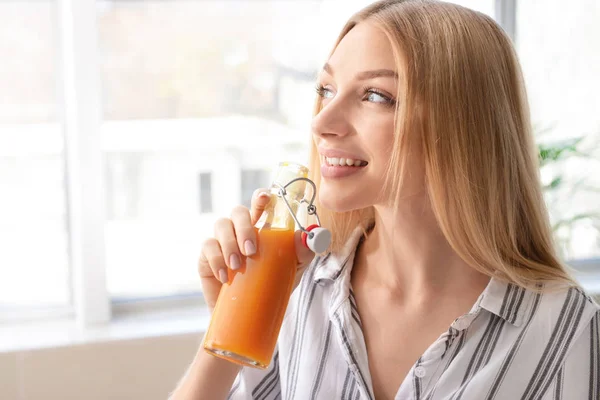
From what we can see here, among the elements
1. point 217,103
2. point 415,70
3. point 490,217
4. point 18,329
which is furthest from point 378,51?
point 18,329

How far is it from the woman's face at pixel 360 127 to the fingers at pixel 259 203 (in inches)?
5.0

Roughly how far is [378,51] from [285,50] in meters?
1.22

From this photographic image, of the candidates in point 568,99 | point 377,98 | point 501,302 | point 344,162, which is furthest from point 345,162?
point 568,99

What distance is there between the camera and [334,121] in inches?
44.3

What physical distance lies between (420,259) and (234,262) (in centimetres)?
39

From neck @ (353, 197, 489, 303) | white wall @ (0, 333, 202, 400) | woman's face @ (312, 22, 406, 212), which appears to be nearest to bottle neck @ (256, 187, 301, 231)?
woman's face @ (312, 22, 406, 212)

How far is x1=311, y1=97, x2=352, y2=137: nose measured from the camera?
3.68 feet

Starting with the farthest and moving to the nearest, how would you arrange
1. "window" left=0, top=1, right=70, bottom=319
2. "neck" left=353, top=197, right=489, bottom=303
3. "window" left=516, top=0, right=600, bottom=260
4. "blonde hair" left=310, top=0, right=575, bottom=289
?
"window" left=516, top=0, right=600, bottom=260, "window" left=0, top=1, right=70, bottom=319, "neck" left=353, top=197, right=489, bottom=303, "blonde hair" left=310, top=0, right=575, bottom=289

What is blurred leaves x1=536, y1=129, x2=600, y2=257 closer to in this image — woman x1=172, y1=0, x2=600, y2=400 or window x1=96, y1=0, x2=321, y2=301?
window x1=96, y1=0, x2=321, y2=301

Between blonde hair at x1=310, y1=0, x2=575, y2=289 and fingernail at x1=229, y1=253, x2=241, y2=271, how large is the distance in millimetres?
291

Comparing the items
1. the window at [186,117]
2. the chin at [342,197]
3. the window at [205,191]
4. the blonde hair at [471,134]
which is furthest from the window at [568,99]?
the chin at [342,197]

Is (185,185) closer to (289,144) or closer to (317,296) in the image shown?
(289,144)

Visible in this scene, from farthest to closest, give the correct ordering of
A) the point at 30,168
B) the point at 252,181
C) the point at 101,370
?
the point at 252,181
the point at 30,168
the point at 101,370

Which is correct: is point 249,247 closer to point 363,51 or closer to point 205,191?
point 363,51
